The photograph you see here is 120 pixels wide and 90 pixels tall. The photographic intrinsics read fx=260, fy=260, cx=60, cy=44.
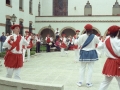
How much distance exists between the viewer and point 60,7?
4141 centimetres

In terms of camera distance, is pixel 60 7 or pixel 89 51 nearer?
pixel 89 51

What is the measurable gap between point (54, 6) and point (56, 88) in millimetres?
37054

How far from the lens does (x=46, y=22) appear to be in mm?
36250

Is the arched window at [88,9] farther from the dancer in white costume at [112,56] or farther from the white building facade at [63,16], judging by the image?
the dancer in white costume at [112,56]

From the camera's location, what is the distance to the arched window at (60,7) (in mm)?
40750

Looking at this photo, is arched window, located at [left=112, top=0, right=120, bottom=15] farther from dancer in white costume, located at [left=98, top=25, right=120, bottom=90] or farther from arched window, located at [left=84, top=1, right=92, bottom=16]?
dancer in white costume, located at [left=98, top=25, right=120, bottom=90]

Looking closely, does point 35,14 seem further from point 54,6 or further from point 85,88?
point 85,88

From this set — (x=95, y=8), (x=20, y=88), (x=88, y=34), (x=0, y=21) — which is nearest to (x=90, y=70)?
(x=88, y=34)

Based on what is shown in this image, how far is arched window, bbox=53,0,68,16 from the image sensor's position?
134 feet

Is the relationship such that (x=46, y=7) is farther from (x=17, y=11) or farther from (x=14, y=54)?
(x=14, y=54)

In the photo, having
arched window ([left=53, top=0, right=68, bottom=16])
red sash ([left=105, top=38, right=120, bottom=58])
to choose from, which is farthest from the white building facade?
red sash ([left=105, top=38, right=120, bottom=58])

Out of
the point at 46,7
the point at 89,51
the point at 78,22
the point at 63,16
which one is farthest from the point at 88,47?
the point at 46,7

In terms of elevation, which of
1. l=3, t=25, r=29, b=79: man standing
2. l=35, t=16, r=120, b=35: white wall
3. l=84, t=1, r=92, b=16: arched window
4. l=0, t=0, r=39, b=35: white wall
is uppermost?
l=84, t=1, r=92, b=16: arched window

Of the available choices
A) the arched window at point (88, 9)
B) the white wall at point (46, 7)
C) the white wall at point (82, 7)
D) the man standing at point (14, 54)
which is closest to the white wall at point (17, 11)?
the white wall at point (46, 7)
